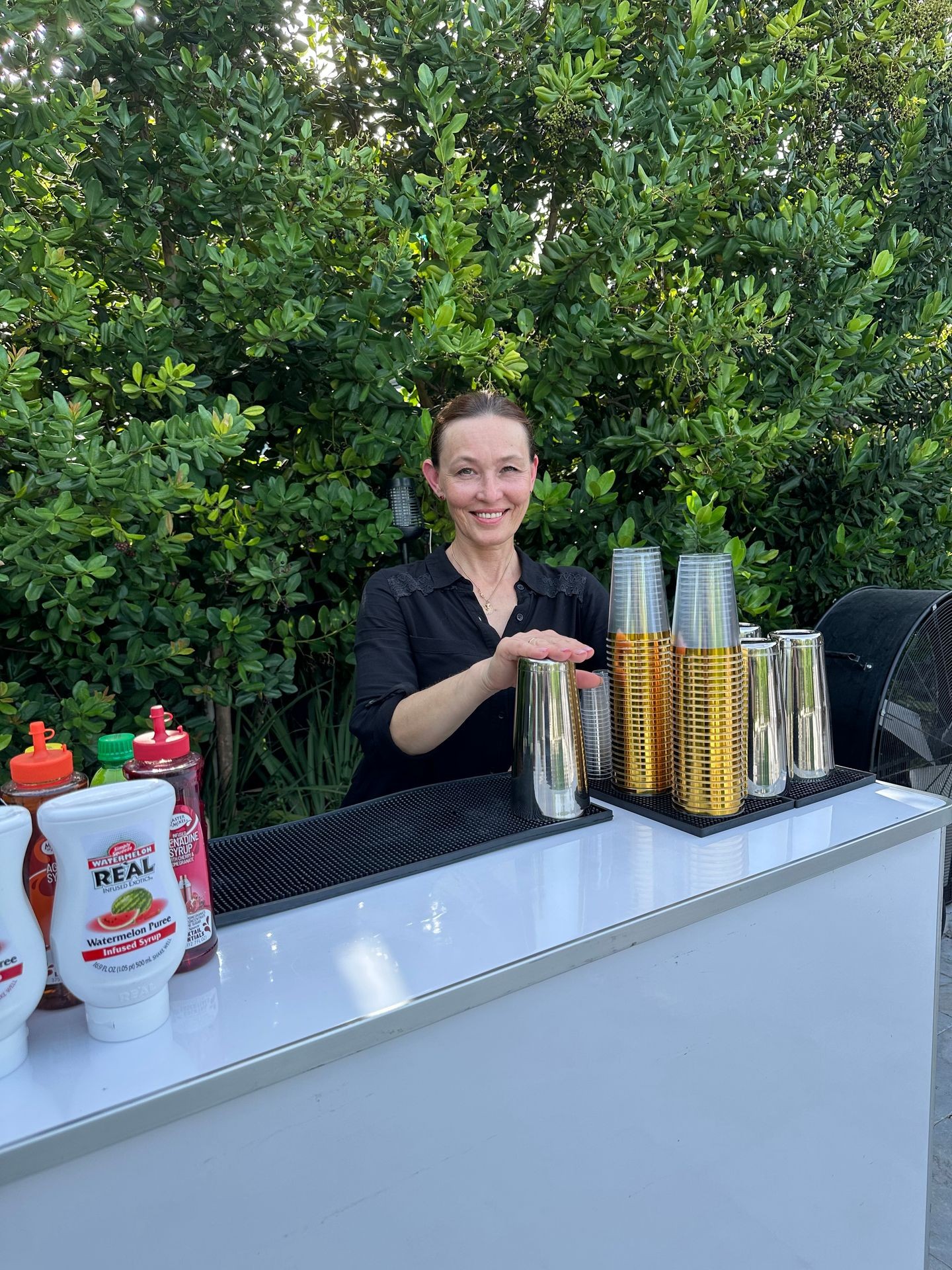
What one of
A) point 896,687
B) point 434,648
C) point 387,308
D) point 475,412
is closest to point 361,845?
point 434,648

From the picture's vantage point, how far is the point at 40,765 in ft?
2.51

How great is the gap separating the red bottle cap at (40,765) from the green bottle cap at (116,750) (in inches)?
1.4

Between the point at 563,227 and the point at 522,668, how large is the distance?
2191 mm

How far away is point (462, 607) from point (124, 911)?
135cm

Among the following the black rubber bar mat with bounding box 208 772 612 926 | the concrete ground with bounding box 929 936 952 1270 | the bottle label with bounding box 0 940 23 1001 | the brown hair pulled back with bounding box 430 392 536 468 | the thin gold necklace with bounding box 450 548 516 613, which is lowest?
the concrete ground with bounding box 929 936 952 1270

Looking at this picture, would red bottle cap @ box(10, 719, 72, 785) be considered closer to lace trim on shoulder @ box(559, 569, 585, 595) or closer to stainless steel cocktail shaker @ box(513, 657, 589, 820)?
stainless steel cocktail shaker @ box(513, 657, 589, 820)

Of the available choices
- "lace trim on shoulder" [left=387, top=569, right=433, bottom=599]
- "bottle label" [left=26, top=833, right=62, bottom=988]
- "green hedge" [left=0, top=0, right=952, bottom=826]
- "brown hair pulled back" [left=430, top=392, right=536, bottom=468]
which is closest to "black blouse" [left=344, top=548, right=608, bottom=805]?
"lace trim on shoulder" [left=387, top=569, right=433, bottom=599]

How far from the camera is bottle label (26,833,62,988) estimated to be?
0.74 m

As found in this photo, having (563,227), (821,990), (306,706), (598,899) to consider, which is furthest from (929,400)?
(598,899)

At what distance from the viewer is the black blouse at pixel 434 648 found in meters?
1.87

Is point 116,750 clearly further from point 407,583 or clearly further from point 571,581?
point 571,581

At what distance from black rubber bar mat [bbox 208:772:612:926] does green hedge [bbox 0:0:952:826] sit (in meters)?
1.00

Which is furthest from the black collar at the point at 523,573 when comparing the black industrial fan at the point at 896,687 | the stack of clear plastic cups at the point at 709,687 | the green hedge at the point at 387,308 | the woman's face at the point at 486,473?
the stack of clear plastic cups at the point at 709,687

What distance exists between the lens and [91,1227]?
2.17ft
